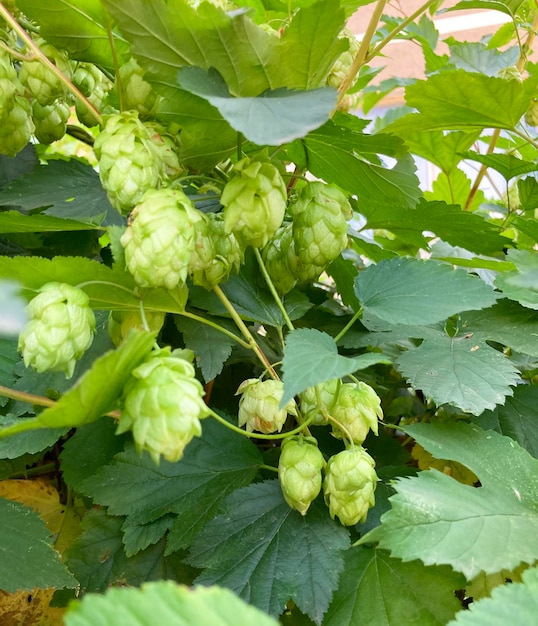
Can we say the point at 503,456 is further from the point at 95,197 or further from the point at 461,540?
the point at 95,197

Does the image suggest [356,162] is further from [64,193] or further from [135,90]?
[64,193]

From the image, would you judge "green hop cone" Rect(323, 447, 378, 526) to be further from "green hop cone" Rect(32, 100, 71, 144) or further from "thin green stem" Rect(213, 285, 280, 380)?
"green hop cone" Rect(32, 100, 71, 144)

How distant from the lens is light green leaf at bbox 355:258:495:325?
0.55 metres

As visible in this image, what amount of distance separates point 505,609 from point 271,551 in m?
0.22

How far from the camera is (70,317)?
43cm

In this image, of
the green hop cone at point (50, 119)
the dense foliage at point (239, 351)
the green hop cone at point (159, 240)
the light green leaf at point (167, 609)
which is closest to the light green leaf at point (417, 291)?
the dense foliage at point (239, 351)

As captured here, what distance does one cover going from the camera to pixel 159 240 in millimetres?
423

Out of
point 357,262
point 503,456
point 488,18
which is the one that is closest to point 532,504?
point 503,456

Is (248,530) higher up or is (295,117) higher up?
(295,117)

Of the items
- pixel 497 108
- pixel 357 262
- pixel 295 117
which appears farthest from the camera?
pixel 357 262

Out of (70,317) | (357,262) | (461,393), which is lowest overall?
(357,262)

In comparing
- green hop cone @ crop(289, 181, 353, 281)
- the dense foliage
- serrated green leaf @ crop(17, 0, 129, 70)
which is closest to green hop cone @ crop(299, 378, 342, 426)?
the dense foliage

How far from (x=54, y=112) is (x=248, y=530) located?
0.53 m

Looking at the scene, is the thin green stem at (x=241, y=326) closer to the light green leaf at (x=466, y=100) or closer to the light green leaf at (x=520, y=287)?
the light green leaf at (x=520, y=287)
